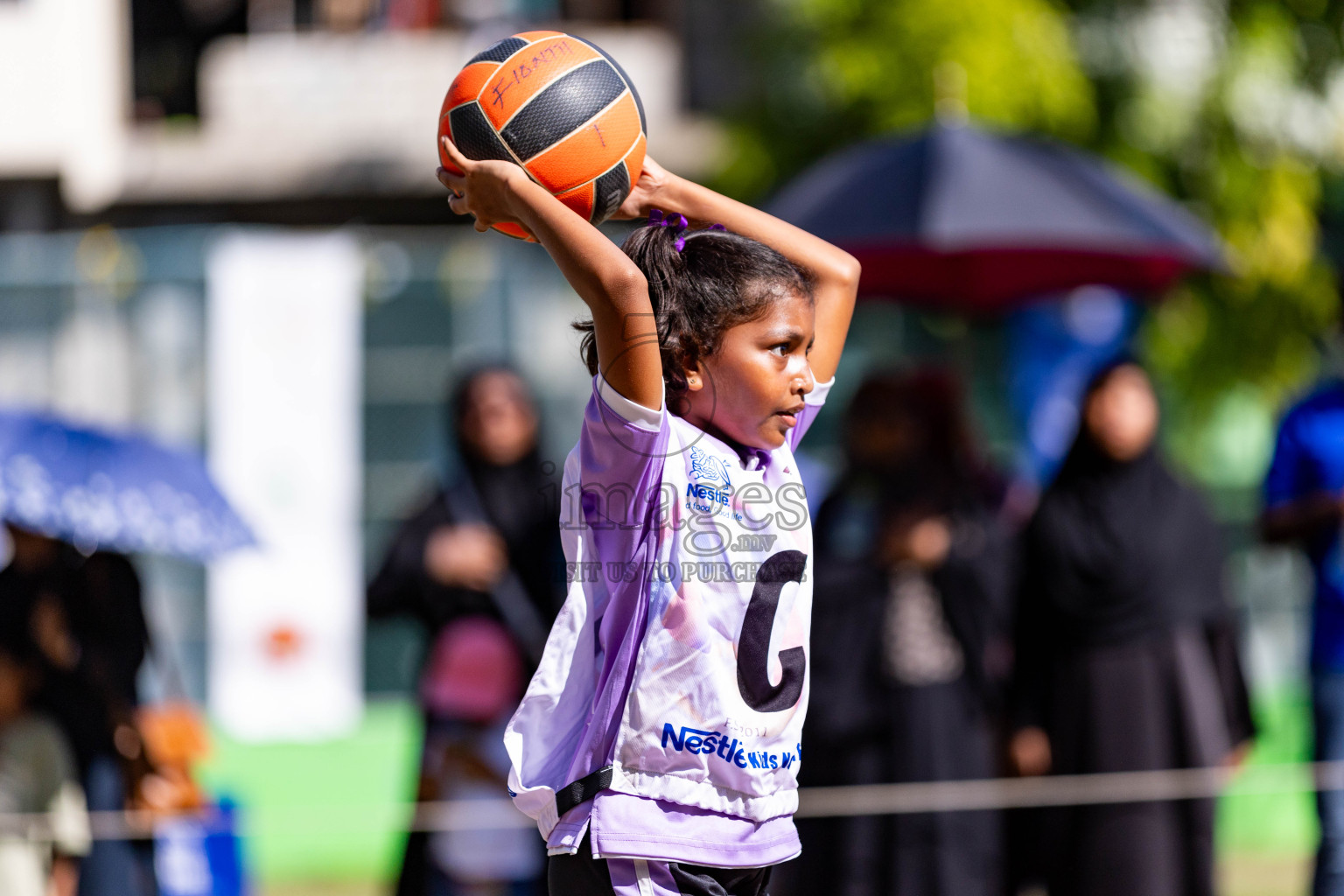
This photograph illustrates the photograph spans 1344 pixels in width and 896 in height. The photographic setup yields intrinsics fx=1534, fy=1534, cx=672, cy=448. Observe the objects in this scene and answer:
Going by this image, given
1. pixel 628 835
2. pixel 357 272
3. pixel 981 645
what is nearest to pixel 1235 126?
pixel 981 645

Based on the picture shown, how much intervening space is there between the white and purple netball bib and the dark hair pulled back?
5.0 inches

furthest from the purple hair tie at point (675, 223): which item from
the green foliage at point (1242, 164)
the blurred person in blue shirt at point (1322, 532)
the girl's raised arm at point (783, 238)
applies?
the green foliage at point (1242, 164)

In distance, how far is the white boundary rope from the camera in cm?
454

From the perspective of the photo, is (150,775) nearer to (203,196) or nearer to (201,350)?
(201,350)

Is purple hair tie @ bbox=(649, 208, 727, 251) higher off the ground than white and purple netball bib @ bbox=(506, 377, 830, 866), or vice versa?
purple hair tie @ bbox=(649, 208, 727, 251)

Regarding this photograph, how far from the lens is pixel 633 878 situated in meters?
2.28

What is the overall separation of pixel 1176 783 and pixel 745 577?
9.32 feet

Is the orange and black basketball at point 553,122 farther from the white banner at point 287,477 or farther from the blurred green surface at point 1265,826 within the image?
the white banner at point 287,477

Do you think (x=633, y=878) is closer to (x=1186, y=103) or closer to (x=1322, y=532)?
(x=1322, y=532)

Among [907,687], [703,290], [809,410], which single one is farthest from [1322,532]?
[703,290]

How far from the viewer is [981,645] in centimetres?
480

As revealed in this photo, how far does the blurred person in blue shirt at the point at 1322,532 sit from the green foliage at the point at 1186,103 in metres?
2.04

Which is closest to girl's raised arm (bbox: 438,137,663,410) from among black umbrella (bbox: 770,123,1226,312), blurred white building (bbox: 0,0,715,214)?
black umbrella (bbox: 770,123,1226,312)
